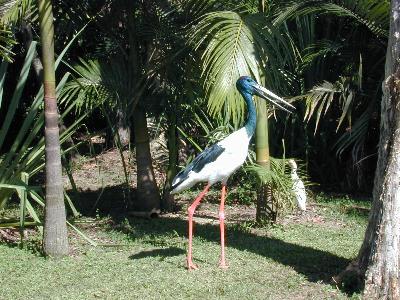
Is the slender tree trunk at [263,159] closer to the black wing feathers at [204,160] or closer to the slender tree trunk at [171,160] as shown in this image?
the black wing feathers at [204,160]

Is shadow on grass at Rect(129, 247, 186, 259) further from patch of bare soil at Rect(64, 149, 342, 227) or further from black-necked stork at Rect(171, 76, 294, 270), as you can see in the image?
patch of bare soil at Rect(64, 149, 342, 227)

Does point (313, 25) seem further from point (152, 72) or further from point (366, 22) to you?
point (152, 72)

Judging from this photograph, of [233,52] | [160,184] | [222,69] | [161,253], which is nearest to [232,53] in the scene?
[233,52]

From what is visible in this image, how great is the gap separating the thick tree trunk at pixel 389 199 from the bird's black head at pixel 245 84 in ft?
4.84

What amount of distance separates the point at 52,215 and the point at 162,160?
332cm

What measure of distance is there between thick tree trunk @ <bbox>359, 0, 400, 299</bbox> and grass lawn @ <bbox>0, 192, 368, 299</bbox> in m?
0.32

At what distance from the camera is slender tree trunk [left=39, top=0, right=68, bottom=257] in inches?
283

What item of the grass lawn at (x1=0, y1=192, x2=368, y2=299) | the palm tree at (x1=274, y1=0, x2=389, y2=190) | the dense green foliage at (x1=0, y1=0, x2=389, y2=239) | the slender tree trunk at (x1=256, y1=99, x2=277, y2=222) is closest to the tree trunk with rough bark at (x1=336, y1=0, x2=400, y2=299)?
the grass lawn at (x1=0, y1=192, x2=368, y2=299)

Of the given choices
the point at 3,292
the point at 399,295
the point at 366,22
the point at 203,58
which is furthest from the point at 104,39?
the point at 399,295

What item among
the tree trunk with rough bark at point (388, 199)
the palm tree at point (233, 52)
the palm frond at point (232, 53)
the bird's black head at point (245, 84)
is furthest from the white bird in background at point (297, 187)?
the tree trunk with rough bark at point (388, 199)

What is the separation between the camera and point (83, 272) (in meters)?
6.99

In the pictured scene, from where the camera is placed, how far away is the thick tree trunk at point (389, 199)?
19.0ft

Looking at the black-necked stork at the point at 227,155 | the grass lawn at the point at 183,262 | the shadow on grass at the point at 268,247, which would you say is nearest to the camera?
the grass lawn at the point at 183,262

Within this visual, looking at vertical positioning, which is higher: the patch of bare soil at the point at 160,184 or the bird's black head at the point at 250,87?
the bird's black head at the point at 250,87
